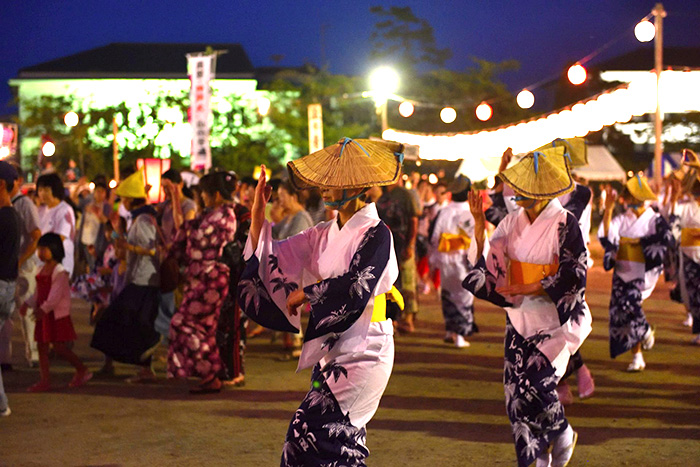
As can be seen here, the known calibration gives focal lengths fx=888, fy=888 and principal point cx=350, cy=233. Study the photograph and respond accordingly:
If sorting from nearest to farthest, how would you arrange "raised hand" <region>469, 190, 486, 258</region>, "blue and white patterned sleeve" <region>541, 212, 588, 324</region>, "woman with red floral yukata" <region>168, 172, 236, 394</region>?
"raised hand" <region>469, 190, 486, 258</region> → "blue and white patterned sleeve" <region>541, 212, 588, 324</region> → "woman with red floral yukata" <region>168, 172, 236, 394</region>

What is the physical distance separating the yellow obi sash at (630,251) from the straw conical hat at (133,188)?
16.7 feet

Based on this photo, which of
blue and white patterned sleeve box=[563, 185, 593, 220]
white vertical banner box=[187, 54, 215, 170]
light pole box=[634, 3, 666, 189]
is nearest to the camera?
blue and white patterned sleeve box=[563, 185, 593, 220]

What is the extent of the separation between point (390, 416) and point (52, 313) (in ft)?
11.3

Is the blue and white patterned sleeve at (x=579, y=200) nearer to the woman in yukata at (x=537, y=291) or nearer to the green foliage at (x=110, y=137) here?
the woman in yukata at (x=537, y=291)

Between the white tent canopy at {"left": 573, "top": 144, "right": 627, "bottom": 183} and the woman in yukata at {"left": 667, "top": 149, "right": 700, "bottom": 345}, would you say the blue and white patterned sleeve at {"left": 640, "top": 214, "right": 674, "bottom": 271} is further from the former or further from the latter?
the white tent canopy at {"left": 573, "top": 144, "right": 627, "bottom": 183}

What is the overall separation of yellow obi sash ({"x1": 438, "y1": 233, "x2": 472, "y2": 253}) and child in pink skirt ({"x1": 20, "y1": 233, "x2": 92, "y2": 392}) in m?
4.76

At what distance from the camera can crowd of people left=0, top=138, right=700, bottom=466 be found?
166 inches

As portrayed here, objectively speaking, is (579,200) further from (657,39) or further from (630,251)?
(657,39)

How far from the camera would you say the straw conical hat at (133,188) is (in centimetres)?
876

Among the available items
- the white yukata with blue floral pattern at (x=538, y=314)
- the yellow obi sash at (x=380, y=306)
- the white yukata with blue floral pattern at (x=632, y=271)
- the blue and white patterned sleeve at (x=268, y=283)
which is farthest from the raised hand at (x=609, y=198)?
the blue and white patterned sleeve at (x=268, y=283)

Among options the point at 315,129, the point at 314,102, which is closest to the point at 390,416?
the point at 315,129

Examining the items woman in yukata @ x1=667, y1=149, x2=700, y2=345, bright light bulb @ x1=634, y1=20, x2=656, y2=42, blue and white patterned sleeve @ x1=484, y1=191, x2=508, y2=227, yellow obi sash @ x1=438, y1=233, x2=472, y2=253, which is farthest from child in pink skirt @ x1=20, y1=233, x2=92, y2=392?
bright light bulb @ x1=634, y1=20, x2=656, y2=42

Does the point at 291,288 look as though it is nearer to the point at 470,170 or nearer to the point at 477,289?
the point at 477,289

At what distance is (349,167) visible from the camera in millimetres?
4363
